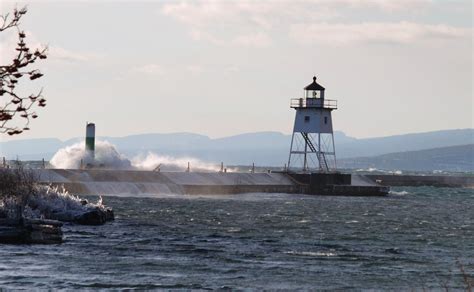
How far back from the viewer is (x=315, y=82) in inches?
4370

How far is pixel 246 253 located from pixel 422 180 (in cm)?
12750

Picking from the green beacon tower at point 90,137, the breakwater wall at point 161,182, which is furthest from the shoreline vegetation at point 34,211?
the green beacon tower at point 90,137

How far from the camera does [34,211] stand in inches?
2058

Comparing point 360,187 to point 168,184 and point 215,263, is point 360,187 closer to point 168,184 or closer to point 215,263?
point 168,184

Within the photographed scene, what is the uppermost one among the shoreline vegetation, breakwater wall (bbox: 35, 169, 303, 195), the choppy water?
breakwater wall (bbox: 35, 169, 303, 195)

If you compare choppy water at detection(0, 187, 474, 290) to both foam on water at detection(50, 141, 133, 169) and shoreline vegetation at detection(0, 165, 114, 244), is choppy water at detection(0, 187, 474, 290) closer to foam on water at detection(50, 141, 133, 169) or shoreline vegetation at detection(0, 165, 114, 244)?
shoreline vegetation at detection(0, 165, 114, 244)

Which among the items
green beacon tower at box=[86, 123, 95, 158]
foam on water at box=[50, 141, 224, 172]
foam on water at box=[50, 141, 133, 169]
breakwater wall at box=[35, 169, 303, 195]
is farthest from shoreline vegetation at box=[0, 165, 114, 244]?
foam on water at box=[50, 141, 133, 169]

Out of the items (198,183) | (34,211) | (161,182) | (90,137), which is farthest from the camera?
(90,137)

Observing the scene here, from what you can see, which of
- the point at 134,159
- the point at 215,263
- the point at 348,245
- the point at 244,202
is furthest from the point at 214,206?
the point at 134,159

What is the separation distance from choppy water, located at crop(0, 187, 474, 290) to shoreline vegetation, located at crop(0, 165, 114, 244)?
39.5 inches

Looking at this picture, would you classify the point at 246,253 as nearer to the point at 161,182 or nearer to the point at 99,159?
the point at 161,182

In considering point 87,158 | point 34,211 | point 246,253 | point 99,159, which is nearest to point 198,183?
point 87,158

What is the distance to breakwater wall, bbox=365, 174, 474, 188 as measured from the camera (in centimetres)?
15975

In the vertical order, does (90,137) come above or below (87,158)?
above
